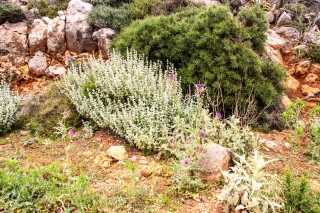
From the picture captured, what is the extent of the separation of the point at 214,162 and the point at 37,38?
299 inches

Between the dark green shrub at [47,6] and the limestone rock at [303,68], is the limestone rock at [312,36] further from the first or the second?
the dark green shrub at [47,6]

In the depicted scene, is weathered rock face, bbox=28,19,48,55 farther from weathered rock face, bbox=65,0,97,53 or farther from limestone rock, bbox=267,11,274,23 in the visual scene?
limestone rock, bbox=267,11,274,23

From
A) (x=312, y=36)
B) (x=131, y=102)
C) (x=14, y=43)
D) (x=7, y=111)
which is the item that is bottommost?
(x=7, y=111)

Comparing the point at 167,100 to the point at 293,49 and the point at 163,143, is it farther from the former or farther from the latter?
the point at 293,49

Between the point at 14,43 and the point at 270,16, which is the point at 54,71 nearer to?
the point at 14,43

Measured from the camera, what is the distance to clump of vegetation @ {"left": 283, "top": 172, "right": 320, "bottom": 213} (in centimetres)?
262

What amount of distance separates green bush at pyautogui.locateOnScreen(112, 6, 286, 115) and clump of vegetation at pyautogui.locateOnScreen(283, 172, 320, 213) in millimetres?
2340

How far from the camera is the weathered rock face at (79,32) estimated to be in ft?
28.3

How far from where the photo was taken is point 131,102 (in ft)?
16.3

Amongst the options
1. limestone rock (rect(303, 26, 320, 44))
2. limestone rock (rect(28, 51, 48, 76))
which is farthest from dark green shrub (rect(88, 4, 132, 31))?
limestone rock (rect(303, 26, 320, 44))

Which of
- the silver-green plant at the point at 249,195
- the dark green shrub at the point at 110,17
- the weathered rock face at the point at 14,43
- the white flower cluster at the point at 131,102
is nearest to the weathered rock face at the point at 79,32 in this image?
the dark green shrub at the point at 110,17

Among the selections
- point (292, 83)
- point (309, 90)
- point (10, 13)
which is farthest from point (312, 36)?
point (10, 13)

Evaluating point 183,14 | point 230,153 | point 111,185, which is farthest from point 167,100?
point 183,14

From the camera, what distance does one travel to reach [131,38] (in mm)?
6105
